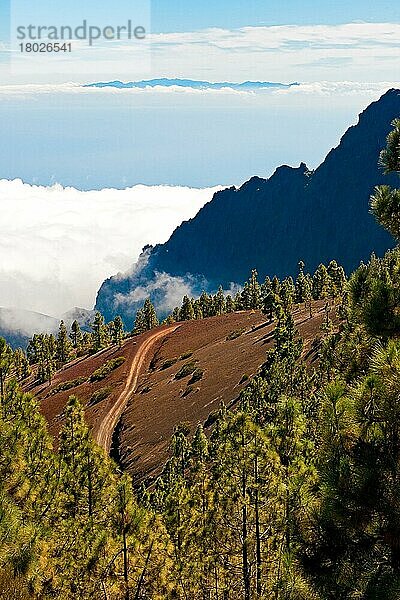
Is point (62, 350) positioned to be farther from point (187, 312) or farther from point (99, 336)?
point (187, 312)

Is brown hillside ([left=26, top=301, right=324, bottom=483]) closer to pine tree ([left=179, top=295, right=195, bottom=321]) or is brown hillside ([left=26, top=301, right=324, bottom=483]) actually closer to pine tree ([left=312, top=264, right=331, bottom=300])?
pine tree ([left=312, top=264, right=331, bottom=300])

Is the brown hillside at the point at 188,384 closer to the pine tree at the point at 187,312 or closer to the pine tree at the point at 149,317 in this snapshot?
the pine tree at the point at 187,312

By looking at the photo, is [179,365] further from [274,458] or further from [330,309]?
[274,458]

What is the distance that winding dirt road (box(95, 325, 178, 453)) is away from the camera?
80.9m

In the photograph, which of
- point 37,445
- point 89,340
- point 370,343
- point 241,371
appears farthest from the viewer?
point 89,340

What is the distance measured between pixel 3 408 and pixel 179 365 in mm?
77320

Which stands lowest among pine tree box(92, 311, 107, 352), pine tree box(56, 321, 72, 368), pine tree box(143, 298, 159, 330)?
pine tree box(56, 321, 72, 368)

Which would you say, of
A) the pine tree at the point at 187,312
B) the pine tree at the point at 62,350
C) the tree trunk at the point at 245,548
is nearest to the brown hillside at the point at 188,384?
the pine tree at the point at 187,312

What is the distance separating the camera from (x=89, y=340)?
18288cm

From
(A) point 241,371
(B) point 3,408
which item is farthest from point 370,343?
(A) point 241,371

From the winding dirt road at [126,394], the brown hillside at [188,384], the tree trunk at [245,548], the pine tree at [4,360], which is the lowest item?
the winding dirt road at [126,394]

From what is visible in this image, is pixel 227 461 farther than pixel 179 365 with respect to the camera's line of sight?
No

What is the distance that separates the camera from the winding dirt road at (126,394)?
266ft

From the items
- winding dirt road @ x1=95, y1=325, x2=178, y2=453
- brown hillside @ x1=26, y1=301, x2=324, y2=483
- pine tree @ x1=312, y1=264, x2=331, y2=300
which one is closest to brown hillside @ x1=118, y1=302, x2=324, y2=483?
brown hillside @ x1=26, y1=301, x2=324, y2=483
